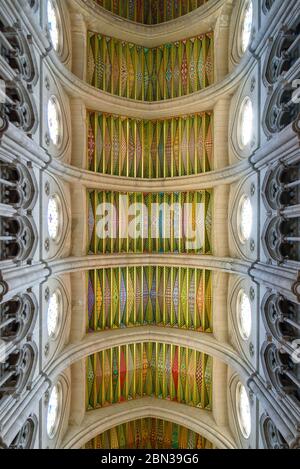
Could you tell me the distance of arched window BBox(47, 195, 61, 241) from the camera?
11022mm

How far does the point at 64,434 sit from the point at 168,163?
32.8 ft

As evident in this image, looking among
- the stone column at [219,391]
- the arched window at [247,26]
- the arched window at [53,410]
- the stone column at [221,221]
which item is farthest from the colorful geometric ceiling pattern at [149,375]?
the arched window at [247,26]

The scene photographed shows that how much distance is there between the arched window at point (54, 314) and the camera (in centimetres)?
1113

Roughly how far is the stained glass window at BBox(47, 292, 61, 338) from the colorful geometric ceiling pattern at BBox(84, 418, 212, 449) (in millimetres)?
4662

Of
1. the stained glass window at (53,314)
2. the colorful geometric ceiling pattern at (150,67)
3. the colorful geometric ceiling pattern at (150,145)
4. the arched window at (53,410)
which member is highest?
the colorful geometric ceiling pattern at (150,67)

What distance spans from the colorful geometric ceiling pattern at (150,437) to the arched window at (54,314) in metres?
4.62

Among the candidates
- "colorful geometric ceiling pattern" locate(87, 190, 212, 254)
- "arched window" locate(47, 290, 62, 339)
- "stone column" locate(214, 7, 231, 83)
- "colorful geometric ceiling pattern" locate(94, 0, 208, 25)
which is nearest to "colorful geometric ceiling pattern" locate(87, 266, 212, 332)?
"colorful geometric ceiling pattern" locate(87, 190, 212, 254)

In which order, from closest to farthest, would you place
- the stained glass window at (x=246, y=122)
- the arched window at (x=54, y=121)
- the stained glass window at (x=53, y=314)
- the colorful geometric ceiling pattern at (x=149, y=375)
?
the stained glass window at (x=246, y=122) → the arched window at (x=54, y=121) → the stained glass window at (x=53, y=314) → the colorful geometric ceiling pattern at (x=149, y=375)

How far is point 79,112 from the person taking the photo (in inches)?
485

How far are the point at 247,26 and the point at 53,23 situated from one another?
5.72 metres

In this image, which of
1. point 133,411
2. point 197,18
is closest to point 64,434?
point 133,411

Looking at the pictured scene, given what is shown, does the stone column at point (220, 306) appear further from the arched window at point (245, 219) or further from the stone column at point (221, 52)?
the stone column at point (221, 52)

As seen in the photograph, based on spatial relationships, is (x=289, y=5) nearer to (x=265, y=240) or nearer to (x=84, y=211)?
(x=265, y=240)

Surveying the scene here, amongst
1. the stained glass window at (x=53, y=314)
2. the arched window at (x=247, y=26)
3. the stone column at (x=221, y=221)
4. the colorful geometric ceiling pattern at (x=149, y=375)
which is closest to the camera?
the arched window at (x=247, y=26)
